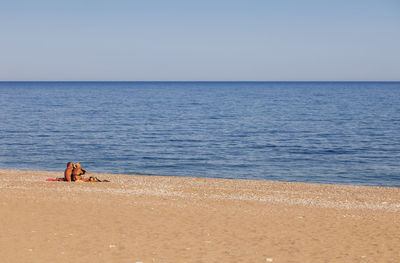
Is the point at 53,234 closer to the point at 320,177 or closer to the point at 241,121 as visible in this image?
the point at 320,177

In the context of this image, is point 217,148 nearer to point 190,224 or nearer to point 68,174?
point 68,174

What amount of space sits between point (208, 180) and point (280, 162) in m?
9.04

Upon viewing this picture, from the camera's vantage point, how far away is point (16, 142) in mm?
41688

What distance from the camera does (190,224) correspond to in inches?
557

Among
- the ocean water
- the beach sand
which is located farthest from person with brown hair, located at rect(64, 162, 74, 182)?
the ocean water

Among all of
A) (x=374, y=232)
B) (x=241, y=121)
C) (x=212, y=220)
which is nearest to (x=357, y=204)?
(x=374, y=232)

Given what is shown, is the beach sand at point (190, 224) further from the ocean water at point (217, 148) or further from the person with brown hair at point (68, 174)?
the ocean water at point (217, 148)

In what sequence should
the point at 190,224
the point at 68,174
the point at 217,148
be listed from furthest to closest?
the point at 217,148 → the point at 68,174 → the point at 190,224

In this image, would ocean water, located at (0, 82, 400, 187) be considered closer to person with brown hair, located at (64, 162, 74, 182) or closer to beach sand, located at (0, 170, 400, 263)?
person with brown hair, located at (64, 162, 74, 182)

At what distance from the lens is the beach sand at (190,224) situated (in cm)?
1128

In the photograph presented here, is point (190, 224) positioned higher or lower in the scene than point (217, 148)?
higher

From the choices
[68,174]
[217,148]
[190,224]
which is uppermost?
[190,224]

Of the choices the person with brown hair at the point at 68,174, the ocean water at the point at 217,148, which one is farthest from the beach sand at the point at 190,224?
the ocean water at the point at 217,148

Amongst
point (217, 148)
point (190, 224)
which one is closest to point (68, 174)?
point (190, 224)
